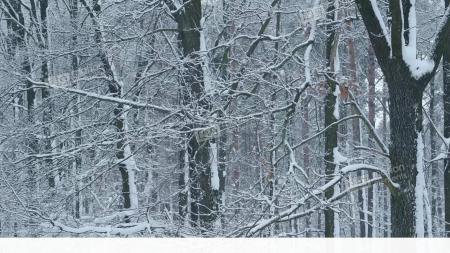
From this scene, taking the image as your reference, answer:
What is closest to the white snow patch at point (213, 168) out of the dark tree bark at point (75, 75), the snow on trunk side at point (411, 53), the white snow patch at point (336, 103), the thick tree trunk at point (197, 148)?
the thick tree trunk at point (197, 148)

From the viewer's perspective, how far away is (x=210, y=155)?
9867 mm

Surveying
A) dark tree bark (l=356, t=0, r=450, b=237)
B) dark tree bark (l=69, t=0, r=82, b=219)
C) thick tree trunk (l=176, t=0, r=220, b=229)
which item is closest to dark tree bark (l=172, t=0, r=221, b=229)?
thick tree trunk (l=176, t=0, r=220, b=229)

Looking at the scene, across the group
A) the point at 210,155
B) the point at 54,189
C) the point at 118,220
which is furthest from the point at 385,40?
the point at 54,189

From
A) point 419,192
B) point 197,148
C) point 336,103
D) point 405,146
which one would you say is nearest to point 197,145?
point 197,148

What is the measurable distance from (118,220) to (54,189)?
1268 mm

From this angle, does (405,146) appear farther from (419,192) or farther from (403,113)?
Result: (419,192)

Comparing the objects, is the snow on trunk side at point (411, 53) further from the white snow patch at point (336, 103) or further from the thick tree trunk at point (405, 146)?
the white snow patch at point (336, 103)

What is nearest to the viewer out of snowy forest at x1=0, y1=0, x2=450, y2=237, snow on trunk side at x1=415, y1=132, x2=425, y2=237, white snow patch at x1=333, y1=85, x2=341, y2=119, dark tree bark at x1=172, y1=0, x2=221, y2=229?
snow on trunk side at x1=415, y1=132, x2=425, y2=237

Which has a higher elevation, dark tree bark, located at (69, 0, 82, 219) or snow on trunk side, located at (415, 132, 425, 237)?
dark tree bark, located at (69, 0, 82, 219)

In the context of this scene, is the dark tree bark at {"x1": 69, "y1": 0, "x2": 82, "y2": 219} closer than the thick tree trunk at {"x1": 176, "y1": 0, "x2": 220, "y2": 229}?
No

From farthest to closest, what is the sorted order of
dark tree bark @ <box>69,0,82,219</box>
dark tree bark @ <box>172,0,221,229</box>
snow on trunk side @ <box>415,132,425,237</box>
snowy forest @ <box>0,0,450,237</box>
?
dark tree bark @ <box>69,0,82,219</box> → dark tree bark @ <box>172,0,221,229</box> → snowy forest @ <box>0,0,450,237</box> → snow on trunk side @ <box>415,132,425,237</box>

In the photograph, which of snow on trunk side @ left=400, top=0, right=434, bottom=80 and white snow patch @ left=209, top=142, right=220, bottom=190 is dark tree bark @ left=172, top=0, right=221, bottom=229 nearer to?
white snow patch @ left=209, top=142, right=220, bottom=190

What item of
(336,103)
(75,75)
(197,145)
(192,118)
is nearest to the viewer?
(192,118)
